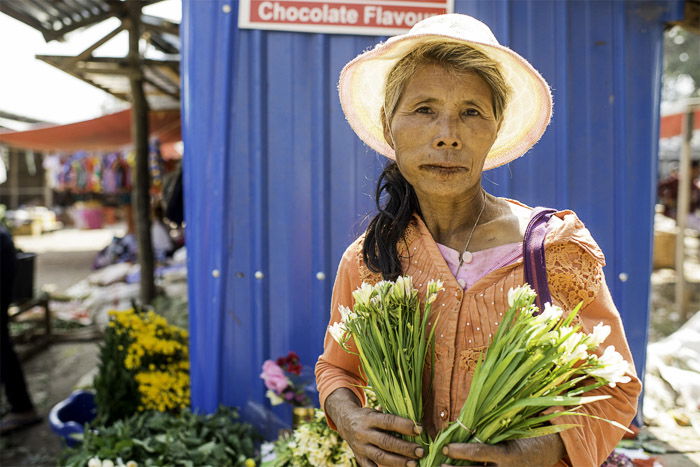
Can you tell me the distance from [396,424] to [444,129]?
27.2 inches

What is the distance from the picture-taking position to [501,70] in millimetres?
1498

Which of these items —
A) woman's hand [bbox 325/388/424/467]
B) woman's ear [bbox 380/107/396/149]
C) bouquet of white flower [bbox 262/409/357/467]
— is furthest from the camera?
bouquet of white flower [bbox 262/409/357/467]

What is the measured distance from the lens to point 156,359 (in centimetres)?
378

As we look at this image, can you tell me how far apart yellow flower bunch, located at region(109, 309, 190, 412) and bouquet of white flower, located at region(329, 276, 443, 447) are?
2554 mm

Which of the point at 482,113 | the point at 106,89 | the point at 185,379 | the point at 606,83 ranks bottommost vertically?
the point at 185,379

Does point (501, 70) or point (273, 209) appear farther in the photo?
point (273, 209)

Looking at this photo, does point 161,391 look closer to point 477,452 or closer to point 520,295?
point 477,452

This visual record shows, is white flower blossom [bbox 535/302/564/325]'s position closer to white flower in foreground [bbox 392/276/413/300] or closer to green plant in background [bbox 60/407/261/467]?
white flower in foreground [bbox 392/276/413/300]

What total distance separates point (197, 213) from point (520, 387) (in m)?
2.30

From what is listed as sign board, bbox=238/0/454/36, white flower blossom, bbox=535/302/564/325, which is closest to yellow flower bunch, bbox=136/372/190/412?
sign board, bbox=238/0/454/36

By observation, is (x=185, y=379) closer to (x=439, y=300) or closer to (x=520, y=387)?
(x=439, y=300)

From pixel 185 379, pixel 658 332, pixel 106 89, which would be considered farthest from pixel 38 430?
pixel 658 332

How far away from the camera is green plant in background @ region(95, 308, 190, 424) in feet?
11.7

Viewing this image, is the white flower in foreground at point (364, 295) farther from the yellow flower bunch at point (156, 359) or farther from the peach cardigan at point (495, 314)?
the yellow flower bunch at point (156, 359)
